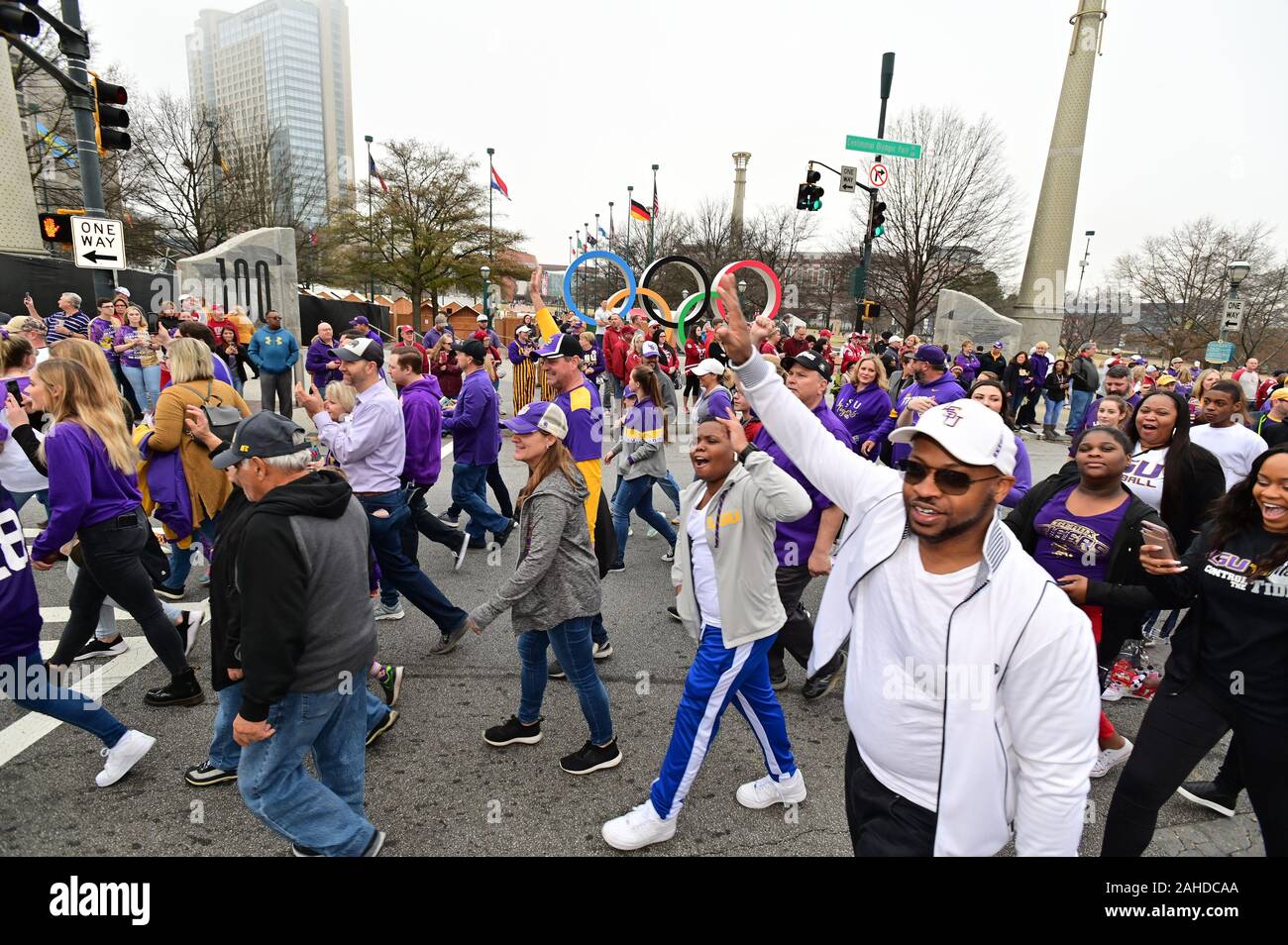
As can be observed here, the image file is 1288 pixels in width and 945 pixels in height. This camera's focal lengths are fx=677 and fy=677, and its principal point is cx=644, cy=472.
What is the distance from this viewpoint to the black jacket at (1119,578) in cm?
294

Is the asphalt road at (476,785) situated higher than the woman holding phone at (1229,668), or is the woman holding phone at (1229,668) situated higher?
the woman holding phone at (1229,668)

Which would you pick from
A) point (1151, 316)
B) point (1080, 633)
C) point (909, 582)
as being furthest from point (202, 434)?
point (1151, 316)

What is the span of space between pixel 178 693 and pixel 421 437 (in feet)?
7.54

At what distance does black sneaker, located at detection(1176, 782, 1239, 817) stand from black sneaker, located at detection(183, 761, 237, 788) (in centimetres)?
461

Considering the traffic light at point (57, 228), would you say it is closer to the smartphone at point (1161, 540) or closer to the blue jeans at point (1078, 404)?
the smartphone at point (1161, 540)

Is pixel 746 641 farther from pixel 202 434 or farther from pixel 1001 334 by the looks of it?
pixel 1001 334

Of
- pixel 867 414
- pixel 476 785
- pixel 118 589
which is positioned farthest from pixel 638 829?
pixel 867 414

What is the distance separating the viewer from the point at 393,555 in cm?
451

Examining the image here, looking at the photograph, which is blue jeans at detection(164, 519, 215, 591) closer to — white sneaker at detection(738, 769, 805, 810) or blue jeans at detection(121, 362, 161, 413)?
white sneaker at detection(738, 769, 805, 810)

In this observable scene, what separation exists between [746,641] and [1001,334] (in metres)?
22.2

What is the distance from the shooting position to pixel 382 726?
368 centimetres

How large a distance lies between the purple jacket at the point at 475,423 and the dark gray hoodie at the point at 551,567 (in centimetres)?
298

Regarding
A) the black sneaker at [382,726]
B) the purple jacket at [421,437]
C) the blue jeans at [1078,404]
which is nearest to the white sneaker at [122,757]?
the black sneaker at [382,726]

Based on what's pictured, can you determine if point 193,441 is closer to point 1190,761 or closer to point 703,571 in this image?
point 703,571
